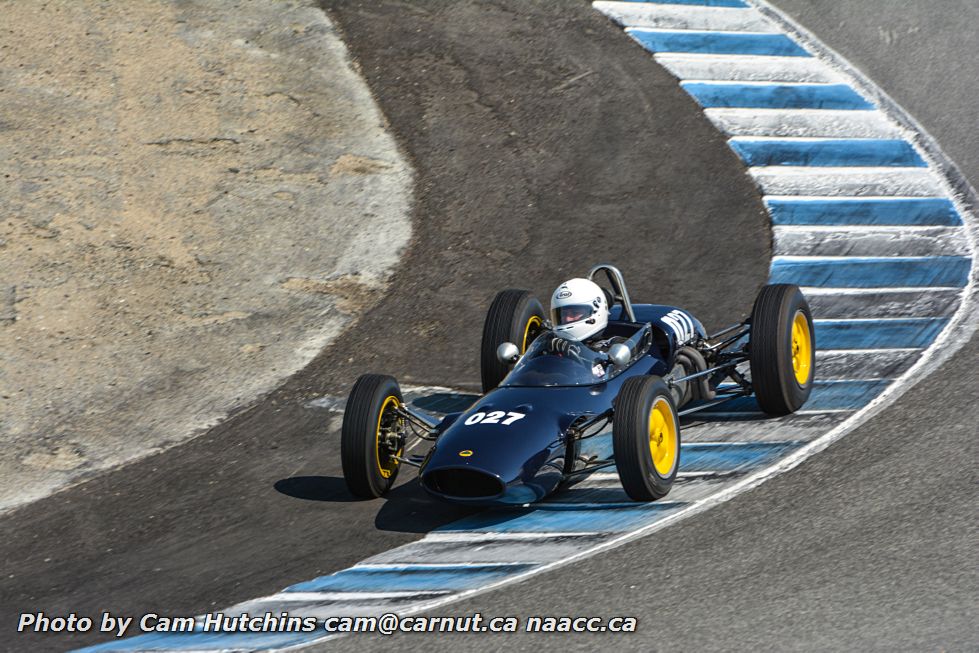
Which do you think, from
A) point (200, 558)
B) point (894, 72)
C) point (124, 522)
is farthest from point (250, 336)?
point (894, 72)

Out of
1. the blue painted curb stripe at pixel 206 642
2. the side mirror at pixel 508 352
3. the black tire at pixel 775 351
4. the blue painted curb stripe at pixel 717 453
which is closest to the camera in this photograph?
the blue painted curb stripe at pixel 206 642

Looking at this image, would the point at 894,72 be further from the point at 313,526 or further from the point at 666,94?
the point at 313,526

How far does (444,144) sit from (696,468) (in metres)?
7.07

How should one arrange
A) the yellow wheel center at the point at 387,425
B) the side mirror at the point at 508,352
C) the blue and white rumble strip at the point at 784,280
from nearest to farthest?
1. the blue and white rumble strip at the point at 784,280
2. the yellow wheel center at the point at 387,425
3. the side mirror at the point at 508,352

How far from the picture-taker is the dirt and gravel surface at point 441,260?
8.36 m

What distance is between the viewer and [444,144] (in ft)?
48.7

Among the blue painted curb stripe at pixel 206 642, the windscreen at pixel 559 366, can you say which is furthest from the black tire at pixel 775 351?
the blue painted curb stripe at pixel 206 642

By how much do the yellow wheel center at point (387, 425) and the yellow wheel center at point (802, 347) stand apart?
2.88 metres

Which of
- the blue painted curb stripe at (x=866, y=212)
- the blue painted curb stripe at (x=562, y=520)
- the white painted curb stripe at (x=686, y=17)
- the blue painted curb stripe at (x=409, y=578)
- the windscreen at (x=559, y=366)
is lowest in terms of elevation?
the blue painted curb stripe at (x=409, y=578)

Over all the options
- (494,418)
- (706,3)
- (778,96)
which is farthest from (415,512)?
(706,3)

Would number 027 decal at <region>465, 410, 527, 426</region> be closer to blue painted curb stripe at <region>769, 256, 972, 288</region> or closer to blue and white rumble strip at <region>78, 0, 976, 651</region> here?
blue and white rumble strip at <region>78, 0, 976, 651</region>

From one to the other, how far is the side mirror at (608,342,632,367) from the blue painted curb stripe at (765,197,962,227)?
4.57 meters

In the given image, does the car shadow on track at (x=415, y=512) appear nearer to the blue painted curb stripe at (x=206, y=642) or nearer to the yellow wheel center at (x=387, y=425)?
the yellow wheel center at (x=387, y=425)

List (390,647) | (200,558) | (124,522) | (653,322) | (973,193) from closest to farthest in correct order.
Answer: (390,647)
(200,558)
(124,522)
(653,322)
(973,193)
